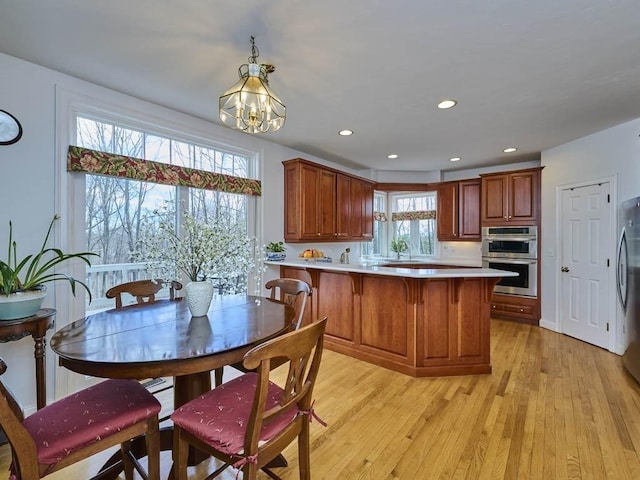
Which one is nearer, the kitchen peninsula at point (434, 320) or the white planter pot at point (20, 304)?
the white planter pot at point (20, 304)

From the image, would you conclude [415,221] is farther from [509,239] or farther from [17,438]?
[17,438]

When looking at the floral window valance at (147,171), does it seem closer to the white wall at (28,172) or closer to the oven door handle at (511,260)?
the white wall at (28,172)

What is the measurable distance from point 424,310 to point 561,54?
224 centimetres

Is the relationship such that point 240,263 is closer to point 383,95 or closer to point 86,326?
point 86,326

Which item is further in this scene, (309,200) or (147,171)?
(309,200)

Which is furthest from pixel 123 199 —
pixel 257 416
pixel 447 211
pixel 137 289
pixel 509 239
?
pixel 509 239

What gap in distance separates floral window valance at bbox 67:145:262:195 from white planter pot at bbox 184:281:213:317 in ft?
4.91

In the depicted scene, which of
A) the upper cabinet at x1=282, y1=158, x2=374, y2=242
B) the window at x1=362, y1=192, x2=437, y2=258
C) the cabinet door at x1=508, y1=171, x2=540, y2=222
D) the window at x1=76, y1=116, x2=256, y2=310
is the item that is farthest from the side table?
the cabinet door at x1=508, y1=171, x2=540, y2=222

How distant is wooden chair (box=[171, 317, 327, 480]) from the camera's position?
3.78ft

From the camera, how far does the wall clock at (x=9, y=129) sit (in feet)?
7.04

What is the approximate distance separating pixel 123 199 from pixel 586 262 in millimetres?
5349

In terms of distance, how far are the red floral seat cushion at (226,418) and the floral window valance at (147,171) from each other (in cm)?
212

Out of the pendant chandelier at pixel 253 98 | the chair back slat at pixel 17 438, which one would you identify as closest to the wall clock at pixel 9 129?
the pendant chandelier at pixel 253 98

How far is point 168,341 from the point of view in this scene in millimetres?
1423
